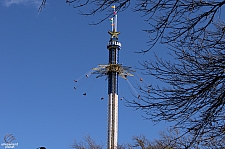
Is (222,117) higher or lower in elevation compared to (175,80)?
lower

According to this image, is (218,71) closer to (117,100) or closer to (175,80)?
(175,80)

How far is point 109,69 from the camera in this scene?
38594 millimetres

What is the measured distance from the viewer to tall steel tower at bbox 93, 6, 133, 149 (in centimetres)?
3717

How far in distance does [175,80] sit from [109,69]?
3244 cm

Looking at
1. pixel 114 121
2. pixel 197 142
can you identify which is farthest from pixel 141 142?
pixel 197 142

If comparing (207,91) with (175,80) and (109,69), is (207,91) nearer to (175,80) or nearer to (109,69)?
(175,80)

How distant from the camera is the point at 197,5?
5582 millimetres

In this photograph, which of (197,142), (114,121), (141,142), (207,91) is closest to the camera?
(207,91)

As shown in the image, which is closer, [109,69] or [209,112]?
[209,112]

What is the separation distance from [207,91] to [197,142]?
2.67ft

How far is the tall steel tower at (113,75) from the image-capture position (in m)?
37.2

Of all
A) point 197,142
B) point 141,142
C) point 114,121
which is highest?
point 114,121

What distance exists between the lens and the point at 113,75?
3866 cm

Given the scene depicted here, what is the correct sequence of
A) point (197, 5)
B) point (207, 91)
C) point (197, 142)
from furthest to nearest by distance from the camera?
1. point (197, 142)
2. point (207, 91)
3. point (197, 5)
